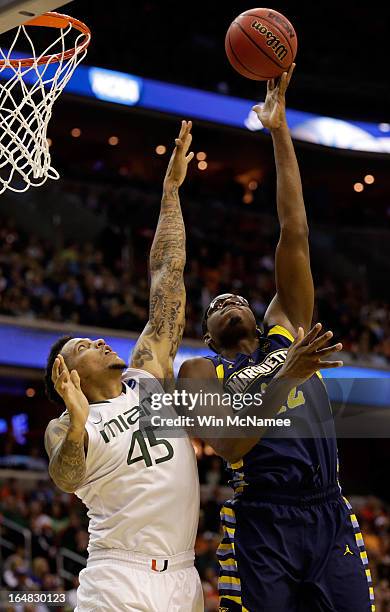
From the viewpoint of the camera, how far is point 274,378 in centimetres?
362

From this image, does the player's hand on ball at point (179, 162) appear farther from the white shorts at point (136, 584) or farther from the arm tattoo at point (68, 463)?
the white shorts at point (136, 584)

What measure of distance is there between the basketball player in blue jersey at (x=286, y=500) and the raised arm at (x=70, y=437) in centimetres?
56

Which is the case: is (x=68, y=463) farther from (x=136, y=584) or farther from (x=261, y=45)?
(x=261, y=45)

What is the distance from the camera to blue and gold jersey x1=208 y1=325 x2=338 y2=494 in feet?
12.3

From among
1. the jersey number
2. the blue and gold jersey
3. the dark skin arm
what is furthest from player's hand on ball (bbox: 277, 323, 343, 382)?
the jersey number

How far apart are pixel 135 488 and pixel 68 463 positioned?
34 centimetres

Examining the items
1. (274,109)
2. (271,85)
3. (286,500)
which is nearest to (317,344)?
(286,500)

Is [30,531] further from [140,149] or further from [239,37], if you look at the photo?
[140,149]

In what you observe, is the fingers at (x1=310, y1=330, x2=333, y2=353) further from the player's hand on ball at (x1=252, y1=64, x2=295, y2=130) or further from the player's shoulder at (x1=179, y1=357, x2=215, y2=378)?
the player's hand on ball at (x1=252, y1=64, x2=295, y2=130)

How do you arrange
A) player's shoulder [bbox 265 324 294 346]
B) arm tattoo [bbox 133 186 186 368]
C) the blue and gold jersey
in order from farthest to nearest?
arm tattoo [bbox 133 186 186 368], player's shoulder [bbox 265 324 294 346], the blue and gold jersey

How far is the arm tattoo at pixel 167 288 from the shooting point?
4207mm

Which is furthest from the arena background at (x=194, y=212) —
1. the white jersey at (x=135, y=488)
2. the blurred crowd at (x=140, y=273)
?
the white jersey at (x=135, y=488)

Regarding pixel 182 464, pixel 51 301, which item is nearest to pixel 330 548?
pixel 182 464

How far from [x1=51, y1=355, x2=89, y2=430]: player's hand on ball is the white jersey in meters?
0.25
